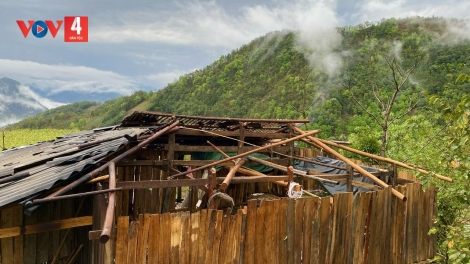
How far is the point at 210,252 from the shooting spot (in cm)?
433

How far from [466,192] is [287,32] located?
65393 millimetres

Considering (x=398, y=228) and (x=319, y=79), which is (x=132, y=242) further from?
(x=319, y=79)

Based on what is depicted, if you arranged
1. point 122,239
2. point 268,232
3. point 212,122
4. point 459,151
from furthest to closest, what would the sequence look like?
point 212,122 < point 268,232 < point 122,239 < point 459,151

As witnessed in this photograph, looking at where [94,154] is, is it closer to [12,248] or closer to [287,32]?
[12,248]

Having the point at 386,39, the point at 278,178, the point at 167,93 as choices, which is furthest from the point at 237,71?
the point at 278,178

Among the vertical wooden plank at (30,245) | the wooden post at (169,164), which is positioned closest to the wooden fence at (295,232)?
the vertical wooden plank at (30,245)

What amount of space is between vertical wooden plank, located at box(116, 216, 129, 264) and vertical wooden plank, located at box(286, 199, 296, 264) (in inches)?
82.1

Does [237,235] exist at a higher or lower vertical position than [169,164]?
lower

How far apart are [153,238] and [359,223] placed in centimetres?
312

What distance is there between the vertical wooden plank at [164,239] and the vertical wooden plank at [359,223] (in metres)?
2.79

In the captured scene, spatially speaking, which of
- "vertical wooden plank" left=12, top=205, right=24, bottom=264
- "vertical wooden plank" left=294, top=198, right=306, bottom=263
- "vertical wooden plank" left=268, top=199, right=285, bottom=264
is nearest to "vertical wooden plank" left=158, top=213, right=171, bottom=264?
"vertical wooden plank" left=268, top=199, right=285, bottom=264

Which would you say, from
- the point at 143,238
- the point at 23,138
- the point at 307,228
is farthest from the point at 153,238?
the point at 23,138

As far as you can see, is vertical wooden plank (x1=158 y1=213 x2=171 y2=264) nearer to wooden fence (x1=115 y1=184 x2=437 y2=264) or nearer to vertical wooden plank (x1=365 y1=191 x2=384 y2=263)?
wooden fence (x1=115 y1=184 x2=437 y2=264)

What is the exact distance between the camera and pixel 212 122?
306 inches
